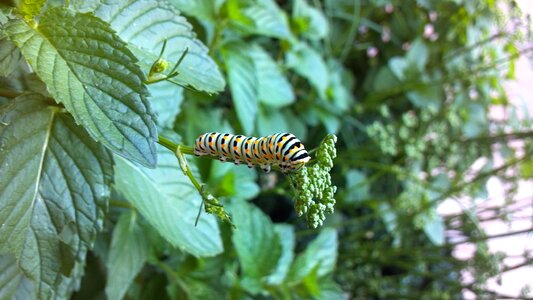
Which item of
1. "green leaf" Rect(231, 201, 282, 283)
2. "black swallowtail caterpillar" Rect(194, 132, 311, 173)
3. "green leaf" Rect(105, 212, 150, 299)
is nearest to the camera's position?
"black swallowtail caterpillar" Rect(194, 132, 311, 173)

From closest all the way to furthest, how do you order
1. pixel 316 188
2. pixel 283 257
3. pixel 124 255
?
pixel 316 188
pixel 124 255
pixel 283 257

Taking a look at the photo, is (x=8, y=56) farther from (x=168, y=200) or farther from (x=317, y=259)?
(x=317, y=259)

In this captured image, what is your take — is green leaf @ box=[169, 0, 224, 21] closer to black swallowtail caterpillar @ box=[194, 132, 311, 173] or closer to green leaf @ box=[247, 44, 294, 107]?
green leaf @ box=[247, 44, 294, 107]

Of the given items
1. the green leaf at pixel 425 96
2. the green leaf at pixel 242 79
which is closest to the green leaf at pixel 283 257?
the green leaf at pixel 242 79

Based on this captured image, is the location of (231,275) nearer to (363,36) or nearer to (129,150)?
(129,150)

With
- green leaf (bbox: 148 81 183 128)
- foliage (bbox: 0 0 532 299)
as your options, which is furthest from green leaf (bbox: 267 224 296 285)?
green leaf (bbox: 148 81 183 128)

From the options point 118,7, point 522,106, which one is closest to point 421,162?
point 522,106

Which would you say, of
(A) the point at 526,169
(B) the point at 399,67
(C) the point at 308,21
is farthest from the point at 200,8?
(A) the point at 526,169
